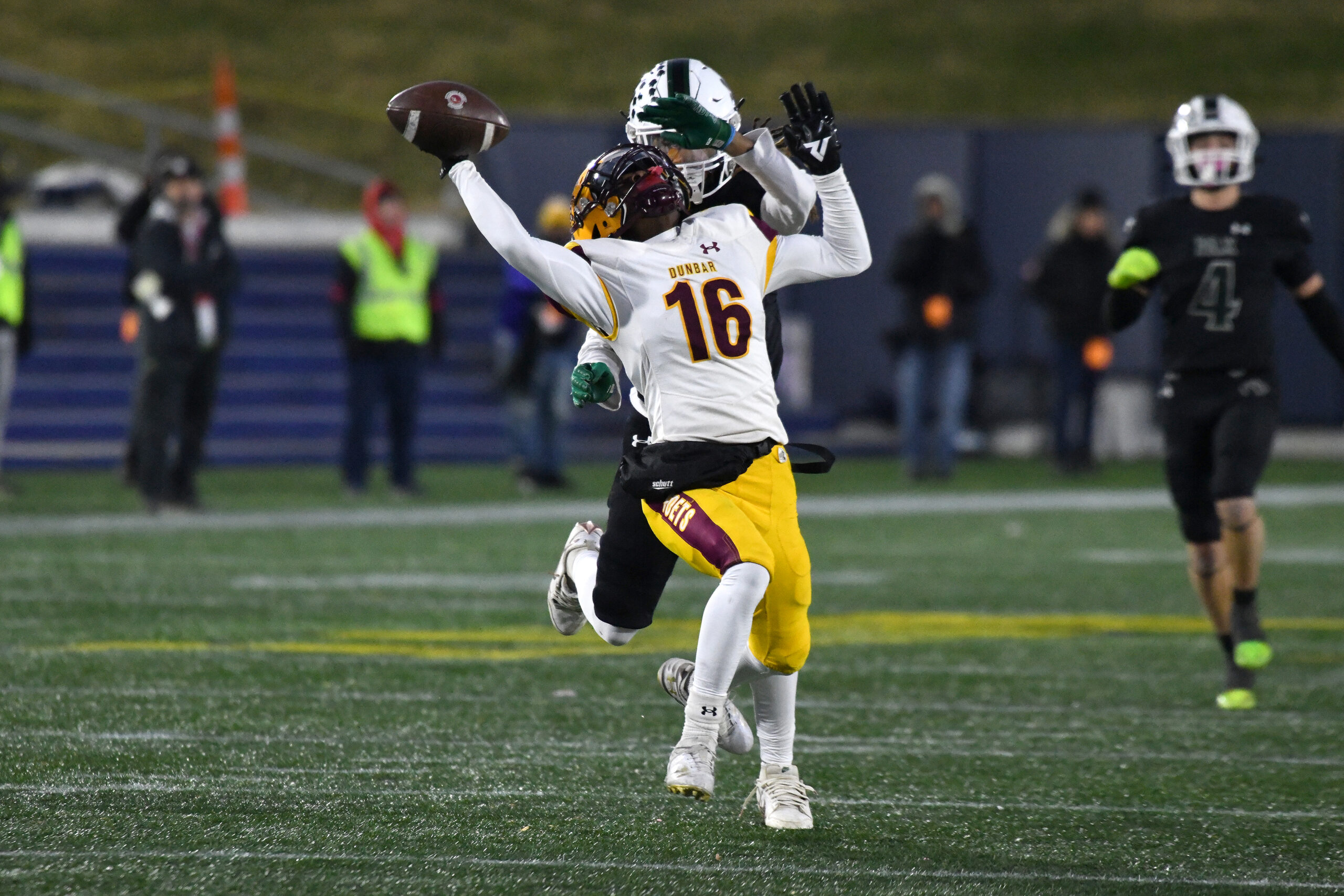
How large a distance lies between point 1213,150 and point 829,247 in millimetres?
2162

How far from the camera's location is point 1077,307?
48.8 feet

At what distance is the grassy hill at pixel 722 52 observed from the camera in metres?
26.6

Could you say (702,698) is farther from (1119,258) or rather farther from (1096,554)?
(1096,554)

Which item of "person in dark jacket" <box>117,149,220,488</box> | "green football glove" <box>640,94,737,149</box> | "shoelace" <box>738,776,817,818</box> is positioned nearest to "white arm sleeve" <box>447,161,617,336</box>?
"green football glove" <box>640,94,737,149</box>

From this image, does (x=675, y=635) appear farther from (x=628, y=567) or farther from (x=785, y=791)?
(x=785, y=791)

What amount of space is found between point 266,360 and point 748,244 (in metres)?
12.4

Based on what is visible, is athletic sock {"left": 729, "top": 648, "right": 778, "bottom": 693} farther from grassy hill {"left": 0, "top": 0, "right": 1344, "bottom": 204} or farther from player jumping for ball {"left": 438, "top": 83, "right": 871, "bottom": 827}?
grassy hill {"left": 0, "top": 0, "right": 1344, "bottom": 204}

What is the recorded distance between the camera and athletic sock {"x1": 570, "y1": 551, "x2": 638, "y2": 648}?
4969mm

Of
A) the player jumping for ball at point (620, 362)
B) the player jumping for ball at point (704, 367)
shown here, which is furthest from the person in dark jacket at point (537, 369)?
the player jumping for ball at point (704, 367)

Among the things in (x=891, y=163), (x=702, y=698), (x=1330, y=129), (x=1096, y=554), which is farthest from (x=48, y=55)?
(x=702, y=698)

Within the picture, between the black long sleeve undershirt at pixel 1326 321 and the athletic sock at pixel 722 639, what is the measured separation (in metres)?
2.96

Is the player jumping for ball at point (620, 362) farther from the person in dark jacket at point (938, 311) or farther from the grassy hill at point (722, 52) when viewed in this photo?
the grassy hill at point (722, 52)

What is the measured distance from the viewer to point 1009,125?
17.6m

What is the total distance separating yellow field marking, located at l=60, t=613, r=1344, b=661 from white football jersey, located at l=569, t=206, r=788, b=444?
249cm
